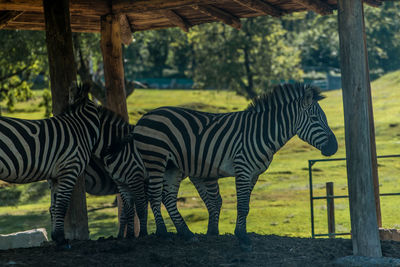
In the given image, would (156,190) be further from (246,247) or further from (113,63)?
(113,63)

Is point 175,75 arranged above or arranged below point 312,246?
above

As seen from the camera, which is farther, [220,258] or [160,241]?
[160,241]

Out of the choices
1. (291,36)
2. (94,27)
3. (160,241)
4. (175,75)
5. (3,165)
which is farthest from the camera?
(175,75)

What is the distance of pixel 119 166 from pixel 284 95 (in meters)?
2.60

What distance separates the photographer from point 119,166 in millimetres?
8570

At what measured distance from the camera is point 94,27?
1112cm

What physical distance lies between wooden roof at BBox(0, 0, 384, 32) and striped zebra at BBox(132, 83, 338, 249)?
62.4 inches

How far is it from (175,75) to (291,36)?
1402 cm

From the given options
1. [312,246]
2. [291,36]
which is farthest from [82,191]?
[291,36]

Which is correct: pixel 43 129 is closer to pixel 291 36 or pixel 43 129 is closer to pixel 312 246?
pixel 312 246

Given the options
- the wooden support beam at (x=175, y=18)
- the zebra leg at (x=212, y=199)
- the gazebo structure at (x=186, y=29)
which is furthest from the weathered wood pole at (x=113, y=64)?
the zebra leg at (x=212, y=199)

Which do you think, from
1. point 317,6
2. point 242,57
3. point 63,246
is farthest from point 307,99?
point 242,57

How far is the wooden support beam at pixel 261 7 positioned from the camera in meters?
8.92

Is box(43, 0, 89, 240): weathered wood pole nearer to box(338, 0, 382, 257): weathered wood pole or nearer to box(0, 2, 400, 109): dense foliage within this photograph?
box(338, 0, 382, 257): weathered wood pole
